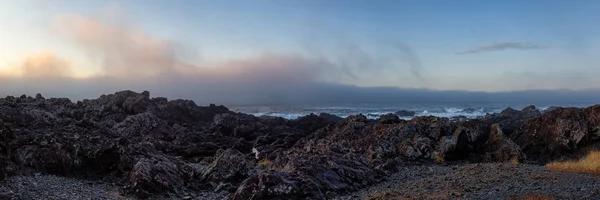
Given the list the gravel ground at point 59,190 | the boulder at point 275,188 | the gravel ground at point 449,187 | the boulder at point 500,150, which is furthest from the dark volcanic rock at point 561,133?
the gravel ground at point 59,190

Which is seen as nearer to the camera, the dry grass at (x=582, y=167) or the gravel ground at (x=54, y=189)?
the gravel ground at (x=54, y=189)

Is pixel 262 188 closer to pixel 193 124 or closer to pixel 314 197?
pixel 314 197

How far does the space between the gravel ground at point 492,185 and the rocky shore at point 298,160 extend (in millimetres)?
52

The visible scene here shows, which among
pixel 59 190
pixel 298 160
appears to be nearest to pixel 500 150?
pixel 298 160

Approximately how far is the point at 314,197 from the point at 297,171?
2609 mm

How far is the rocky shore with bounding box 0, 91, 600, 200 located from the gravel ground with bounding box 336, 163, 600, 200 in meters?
0.05

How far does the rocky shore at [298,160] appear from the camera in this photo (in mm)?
16859

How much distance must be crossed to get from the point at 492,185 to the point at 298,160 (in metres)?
8.66

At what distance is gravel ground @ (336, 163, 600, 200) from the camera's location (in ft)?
49.0

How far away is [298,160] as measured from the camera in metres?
21.6

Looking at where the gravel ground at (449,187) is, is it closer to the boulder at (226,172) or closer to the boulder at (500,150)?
the boulder at (226,172)

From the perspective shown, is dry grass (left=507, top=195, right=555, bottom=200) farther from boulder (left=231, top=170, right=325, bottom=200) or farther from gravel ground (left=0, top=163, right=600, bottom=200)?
boulder (left=231, top=170, right=325, bottom=200)

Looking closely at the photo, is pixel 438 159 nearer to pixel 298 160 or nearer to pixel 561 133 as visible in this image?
pixel 561 133

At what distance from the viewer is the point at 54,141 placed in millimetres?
20750
